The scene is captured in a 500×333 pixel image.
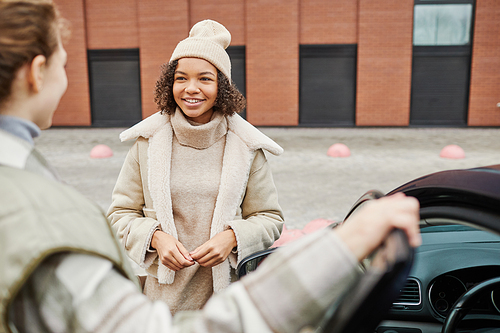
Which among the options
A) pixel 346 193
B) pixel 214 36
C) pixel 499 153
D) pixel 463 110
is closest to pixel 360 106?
pixel 463 110

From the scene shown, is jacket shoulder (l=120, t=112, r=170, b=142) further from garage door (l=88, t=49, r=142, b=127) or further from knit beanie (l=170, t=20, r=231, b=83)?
garage door (l=88, t=49, r=142, b=127)

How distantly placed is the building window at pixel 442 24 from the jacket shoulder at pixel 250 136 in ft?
51.0

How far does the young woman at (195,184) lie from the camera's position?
1.87 m

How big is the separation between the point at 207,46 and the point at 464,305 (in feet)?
4.90

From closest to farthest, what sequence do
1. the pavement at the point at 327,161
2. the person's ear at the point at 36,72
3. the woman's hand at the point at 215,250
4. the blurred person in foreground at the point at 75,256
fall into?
1. the blurred person in foreground at the point at 75,256
2. the person's ear at the point at 36,72
3. the woman's hand at the point at 215,250
4. the pavement at the point at 327,161

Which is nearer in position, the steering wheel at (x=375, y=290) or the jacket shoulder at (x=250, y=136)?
the steering wheel at (x=375, y=290)

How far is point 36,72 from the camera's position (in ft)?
2.65

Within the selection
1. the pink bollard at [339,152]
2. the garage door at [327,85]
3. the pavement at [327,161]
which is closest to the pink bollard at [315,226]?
the pavement at [327,161]

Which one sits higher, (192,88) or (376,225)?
(192,88)

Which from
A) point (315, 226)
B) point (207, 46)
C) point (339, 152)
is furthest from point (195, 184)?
point (339, 152)

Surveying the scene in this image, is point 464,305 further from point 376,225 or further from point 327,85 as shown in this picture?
point 327,85

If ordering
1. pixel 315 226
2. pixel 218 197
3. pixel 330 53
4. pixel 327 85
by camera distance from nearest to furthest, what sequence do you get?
pixel 218 197, pixel 315 226, pixel 330 53, pixel 327 85

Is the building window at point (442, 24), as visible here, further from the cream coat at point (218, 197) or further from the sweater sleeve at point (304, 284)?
the sweater sleeve at point (304, 284)

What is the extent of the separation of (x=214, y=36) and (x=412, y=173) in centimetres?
A: 673
